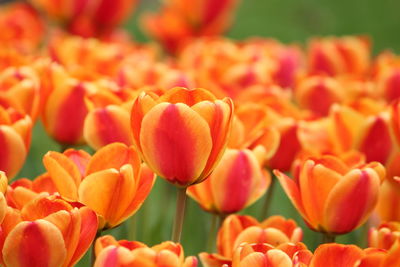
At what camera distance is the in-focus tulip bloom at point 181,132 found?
684mm

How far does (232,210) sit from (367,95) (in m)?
0.48

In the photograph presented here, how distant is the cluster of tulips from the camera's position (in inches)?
24.6

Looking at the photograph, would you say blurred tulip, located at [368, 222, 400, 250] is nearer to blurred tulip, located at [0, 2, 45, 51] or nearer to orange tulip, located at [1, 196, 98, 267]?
orange tulip, located at [1, 196, 98, 267]

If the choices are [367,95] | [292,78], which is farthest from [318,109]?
[292,78]

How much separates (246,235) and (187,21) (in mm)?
1127

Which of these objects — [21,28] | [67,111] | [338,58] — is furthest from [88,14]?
[67,111]

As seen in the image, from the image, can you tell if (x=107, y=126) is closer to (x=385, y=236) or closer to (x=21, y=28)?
(x=385, y=236)

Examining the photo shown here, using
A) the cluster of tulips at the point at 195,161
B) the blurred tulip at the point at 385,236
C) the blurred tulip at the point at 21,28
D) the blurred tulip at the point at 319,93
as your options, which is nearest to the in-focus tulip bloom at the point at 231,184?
the cluster of tulips at the point at 195,161

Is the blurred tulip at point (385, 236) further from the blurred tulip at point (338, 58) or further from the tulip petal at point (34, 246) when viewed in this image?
the blurred tulip at point (338, 58)

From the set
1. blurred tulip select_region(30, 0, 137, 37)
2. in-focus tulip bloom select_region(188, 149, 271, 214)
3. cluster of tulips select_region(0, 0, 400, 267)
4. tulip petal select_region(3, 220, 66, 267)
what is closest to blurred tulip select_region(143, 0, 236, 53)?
blurred tulip select_region(30, 0, 137, 37)

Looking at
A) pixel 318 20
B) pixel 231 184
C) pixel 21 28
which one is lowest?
pixel 318 20

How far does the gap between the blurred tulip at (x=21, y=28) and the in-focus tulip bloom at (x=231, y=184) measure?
2.76ft

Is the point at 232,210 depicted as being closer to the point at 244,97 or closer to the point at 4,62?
the point at 244,97

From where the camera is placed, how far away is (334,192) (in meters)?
0.73
